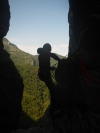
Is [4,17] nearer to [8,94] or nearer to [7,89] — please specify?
[7,89]

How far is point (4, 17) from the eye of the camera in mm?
20641

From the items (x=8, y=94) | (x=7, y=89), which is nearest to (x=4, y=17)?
(x=7, y=89)

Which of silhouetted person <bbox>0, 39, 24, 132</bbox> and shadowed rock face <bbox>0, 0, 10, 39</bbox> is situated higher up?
shadowed rock face <bbox>0, 0, 10, 39</bbox>

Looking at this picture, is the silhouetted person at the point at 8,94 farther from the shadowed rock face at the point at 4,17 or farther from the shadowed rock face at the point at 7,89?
the shadowed rock face at the point at 4,17

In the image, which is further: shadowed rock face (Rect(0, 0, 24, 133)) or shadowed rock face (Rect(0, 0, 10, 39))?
shadowed rock face (Rect(0, 0, 10, 39))

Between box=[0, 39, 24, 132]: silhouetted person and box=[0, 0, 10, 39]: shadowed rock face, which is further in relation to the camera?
box=[0, 0, 10, 39]: shadowed rock face

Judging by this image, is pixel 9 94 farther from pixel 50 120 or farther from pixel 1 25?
pixel 1 25

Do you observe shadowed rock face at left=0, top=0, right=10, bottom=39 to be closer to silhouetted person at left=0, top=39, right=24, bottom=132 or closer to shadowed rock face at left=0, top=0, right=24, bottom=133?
shadowed rock face at left=0, top=0, right=24, bottom=133

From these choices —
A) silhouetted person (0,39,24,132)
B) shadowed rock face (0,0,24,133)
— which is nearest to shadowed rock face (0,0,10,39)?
shadowed rock face (0,0,24,133)

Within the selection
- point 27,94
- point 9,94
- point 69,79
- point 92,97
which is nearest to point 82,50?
point 69,79

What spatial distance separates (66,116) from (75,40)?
688 cm

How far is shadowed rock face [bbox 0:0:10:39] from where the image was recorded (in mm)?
20078

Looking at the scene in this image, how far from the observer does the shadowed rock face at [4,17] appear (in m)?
20.1

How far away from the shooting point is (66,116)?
14695 millimetres
